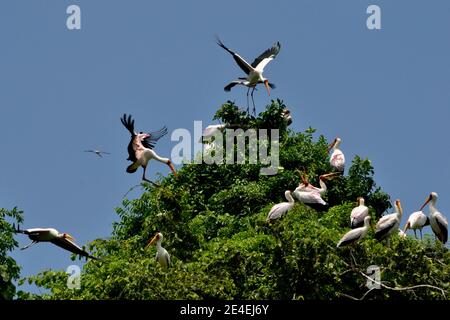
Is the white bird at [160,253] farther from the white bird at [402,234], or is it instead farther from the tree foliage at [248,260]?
the white bird at [402,234]

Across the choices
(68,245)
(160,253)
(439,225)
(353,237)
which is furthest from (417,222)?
(68,245)

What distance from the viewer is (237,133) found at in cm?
3005

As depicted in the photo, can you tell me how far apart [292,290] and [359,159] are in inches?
376

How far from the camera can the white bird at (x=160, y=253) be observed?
2177 centimetres

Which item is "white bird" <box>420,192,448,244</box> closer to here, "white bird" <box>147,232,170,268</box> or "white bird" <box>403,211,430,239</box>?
"white bird" <box>403,211,430,239</box>

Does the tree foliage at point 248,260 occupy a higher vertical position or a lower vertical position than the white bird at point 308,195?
lower

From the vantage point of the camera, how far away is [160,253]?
22031mm

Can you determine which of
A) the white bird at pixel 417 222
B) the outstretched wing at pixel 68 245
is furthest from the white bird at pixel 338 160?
the outstretched wing at pixel 68 245

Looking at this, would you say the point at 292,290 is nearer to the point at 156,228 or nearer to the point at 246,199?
the point at 156,228

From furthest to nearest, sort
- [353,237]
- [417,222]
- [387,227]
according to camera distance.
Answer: [417,222] < [387,227] < [353,237]

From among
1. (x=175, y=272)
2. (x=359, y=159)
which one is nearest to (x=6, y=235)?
(x=175, y=272)

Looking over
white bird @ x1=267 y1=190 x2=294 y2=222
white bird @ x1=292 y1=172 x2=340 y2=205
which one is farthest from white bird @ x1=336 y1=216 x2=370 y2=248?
white bird @ x1=292 y1=172 x2=340 y2=205

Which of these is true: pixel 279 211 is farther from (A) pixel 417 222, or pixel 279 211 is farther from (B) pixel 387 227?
(A) pixel 417 222

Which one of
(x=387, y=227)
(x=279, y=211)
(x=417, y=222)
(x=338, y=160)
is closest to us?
(x=387, y=227)
